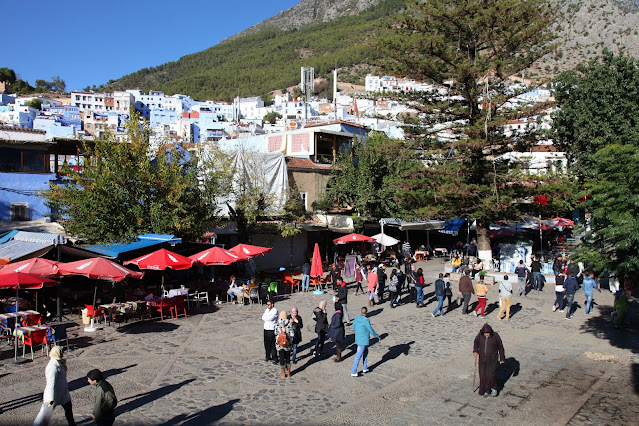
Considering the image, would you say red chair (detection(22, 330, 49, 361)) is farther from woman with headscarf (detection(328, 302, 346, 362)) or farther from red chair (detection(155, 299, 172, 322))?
woman with headscarf (detection(328, 302, 346, 362))

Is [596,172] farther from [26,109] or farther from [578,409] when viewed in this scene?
[26,109]

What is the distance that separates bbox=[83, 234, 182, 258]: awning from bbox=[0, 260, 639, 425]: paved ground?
369 centimetres

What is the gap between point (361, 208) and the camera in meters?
28.6

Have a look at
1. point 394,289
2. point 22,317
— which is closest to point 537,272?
point 394,289

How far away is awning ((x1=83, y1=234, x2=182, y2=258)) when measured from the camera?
17.1m

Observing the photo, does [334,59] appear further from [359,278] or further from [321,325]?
[321,325]

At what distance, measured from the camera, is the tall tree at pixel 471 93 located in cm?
2211

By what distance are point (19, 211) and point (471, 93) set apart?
2184cm

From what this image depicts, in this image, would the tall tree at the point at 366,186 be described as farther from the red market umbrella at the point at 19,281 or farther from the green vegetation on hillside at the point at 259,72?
the green vegetation on hillside at the point at 259,72

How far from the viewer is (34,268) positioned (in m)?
12.6

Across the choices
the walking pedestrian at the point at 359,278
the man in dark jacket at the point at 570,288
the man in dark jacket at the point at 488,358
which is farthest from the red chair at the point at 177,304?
the man in dark jacket at the point at 570,288

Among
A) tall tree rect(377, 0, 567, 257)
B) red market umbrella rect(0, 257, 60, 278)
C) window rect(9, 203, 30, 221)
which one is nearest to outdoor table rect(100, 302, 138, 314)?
red market umbrella rect(0, 257, 60, 278)

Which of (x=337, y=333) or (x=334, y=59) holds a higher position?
(x=334, y=59)

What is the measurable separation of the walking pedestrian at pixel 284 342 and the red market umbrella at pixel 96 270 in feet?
17.3
